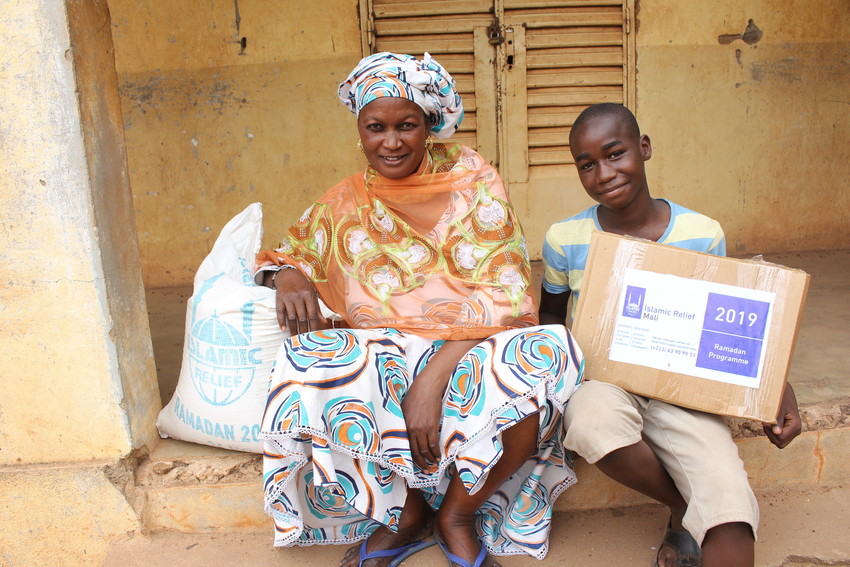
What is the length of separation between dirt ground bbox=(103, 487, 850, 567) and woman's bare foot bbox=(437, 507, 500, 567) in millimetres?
98

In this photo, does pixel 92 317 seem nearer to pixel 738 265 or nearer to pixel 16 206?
pixel 16 206

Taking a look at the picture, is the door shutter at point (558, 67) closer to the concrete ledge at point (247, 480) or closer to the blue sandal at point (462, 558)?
the concrete ledge at point (247, 480)

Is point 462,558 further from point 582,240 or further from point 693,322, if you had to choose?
point 582,240

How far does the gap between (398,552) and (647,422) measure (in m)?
0.78

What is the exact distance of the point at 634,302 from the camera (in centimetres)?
180

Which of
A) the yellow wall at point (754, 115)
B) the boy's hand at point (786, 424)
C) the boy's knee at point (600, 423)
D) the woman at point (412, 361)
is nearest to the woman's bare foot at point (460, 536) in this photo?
the woman at point (412, 361)

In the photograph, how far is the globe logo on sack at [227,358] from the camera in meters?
2.11

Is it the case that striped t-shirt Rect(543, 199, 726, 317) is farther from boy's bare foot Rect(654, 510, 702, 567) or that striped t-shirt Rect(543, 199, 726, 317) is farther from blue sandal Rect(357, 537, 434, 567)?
blue sandal Rect(357, 537, 434, 567)

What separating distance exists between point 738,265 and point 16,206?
191cm

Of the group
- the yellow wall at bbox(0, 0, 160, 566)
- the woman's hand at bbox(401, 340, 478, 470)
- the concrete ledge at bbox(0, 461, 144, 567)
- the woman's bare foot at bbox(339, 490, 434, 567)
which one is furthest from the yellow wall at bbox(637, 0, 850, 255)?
the concrete ledge at bbox(0, 461, 144, 567)

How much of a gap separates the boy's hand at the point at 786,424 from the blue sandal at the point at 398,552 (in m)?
0.98

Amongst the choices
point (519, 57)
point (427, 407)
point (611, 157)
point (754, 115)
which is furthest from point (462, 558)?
point (754, 115)

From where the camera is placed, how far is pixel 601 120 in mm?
2008

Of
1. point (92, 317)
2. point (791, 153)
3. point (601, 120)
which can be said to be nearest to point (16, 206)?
point (92, 317)
